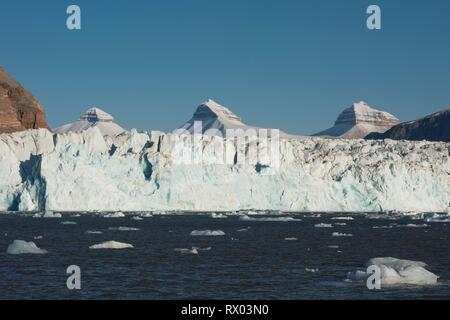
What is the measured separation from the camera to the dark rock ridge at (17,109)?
342ft

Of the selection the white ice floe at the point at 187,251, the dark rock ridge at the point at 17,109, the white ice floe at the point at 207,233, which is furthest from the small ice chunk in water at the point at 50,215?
the dark rock ridge at the point at 17,109

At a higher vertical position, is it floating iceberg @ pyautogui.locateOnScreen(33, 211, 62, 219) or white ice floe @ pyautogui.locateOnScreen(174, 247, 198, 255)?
floating iceberg @ pyautogui.locateOnScreen(33, 211, 62, 219)

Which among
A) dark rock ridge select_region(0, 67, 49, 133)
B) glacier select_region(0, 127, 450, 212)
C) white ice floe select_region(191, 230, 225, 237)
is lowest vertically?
white ice floe select_region(191, 230, 225, 237)

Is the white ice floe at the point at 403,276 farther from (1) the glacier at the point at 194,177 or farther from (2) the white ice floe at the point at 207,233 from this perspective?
(1) the glacier at the point at 194,177

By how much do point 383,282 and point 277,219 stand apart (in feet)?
124

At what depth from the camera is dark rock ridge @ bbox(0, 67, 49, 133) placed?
10412 centimetres

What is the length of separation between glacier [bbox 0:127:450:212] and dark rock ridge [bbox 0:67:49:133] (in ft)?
102

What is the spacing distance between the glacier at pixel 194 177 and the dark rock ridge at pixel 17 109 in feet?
102

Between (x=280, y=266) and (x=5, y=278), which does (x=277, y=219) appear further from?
(x=5, y=278)

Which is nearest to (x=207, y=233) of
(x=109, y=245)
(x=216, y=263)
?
(x=109, y=245)

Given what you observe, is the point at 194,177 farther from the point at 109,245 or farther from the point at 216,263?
the point at 216,263

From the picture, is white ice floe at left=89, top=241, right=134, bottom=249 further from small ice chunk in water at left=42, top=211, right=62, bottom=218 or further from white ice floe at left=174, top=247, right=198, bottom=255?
small ice chunk in water at left=42, top=211, right=62, bottom=218

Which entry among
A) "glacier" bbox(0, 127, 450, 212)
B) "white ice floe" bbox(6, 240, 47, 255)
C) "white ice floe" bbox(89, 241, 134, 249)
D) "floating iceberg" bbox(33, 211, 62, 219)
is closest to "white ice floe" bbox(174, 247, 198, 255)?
"white ice floe" bbox(89, 241, 134, 249)

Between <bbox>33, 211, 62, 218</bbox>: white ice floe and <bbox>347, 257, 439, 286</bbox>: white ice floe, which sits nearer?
<bbox>347, 257, 439, 286</bbox>: white ice floe
